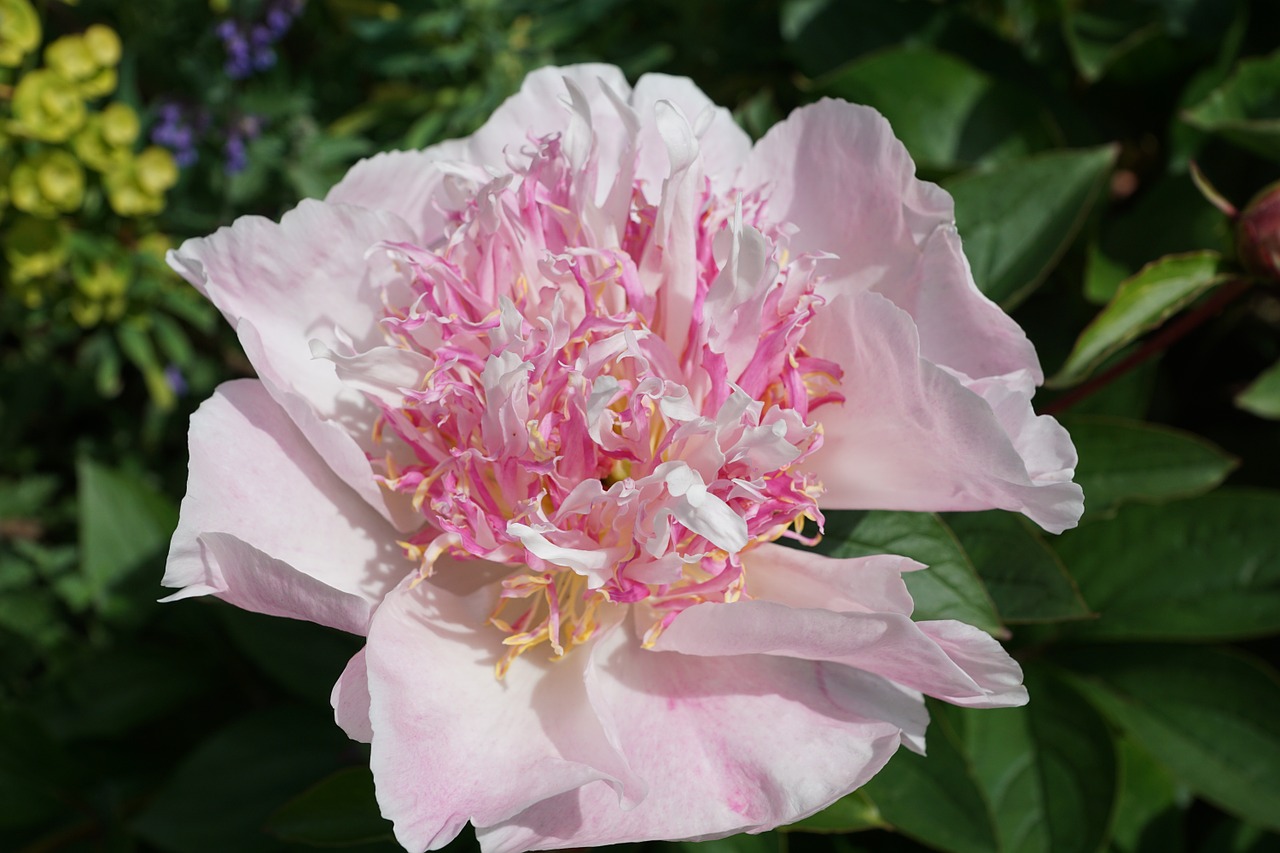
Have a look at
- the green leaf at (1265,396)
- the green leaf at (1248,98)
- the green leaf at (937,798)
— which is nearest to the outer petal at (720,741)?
the green leaf at (937,798)

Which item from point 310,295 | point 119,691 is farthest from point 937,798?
point 119,691

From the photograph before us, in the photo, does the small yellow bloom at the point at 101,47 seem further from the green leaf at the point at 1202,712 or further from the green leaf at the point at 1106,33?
the green leaf at the point at 1202,712

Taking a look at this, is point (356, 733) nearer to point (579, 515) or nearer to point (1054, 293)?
point (579, 515)

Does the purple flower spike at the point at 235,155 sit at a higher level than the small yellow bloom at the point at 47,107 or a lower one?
lower

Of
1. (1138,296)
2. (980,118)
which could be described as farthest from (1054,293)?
(1138,296)

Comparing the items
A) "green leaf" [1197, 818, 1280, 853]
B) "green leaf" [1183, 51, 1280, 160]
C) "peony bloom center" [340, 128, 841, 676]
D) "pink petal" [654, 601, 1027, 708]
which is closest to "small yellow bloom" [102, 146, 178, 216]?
"peony bloom center" [340, 128, 841, 676]

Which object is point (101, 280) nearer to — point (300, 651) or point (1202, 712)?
point (300, 651)

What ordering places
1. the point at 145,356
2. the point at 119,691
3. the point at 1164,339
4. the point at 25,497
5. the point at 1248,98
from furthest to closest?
the point at 25,497 < the point at 145,356 < the point at 119,691 < the point at 1248,98 < the point at 1164,339
